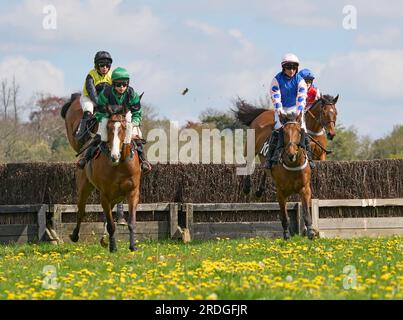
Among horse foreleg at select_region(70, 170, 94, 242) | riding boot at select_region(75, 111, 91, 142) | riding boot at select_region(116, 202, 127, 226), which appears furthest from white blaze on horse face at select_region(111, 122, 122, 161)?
riding boot at select_region(116, 202, 127, 226)

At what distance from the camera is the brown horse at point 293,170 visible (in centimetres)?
1697

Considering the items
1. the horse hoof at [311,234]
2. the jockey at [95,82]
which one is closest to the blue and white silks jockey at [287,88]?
the horse hoof at [311,234]

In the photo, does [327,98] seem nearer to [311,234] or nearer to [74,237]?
[311,234]

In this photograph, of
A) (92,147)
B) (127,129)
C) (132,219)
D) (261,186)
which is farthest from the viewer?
(261,186)

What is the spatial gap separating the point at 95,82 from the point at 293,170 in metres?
4.44

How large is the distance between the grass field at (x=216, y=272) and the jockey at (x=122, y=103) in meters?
2.05

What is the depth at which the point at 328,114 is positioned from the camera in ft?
69.8

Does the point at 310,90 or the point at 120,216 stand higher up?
the point at 310,90

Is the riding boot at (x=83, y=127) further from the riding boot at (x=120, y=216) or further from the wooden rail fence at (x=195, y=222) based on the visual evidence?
the wooden rail fence at (x=195, y=222)

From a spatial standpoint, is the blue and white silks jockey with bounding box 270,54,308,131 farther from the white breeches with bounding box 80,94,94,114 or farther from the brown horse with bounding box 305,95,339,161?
the white breeches with bounding box 80,94,94,114

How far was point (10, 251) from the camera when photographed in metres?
16.9

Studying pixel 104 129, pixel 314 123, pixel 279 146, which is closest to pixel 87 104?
pixel 104 129

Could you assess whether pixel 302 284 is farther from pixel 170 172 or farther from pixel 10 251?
pixel 170 172
